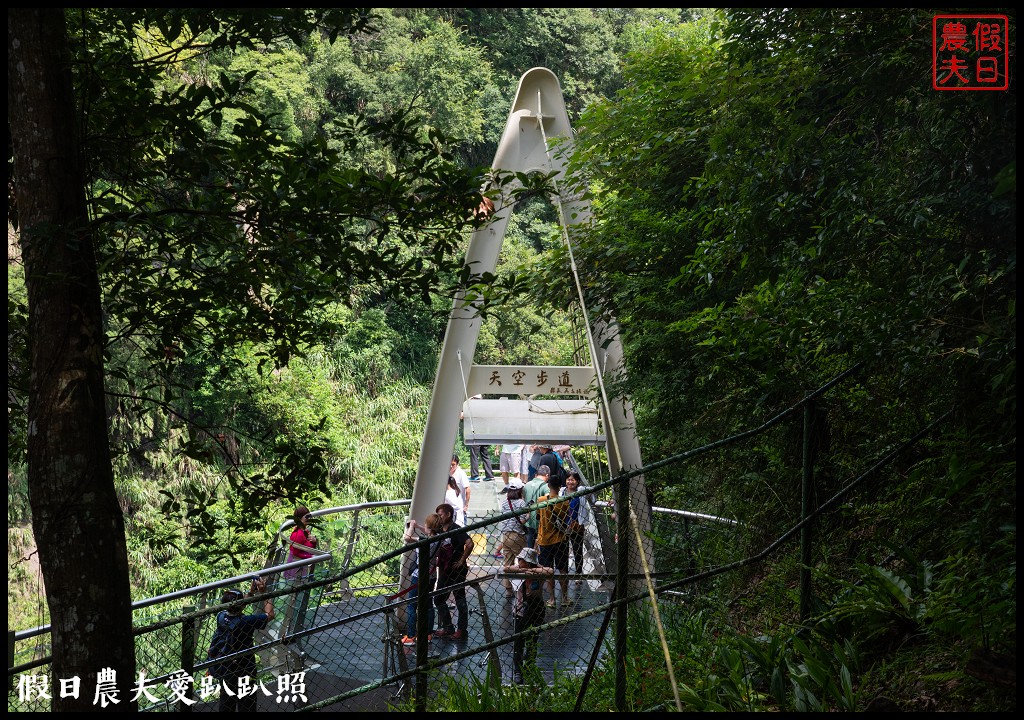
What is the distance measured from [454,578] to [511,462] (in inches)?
383

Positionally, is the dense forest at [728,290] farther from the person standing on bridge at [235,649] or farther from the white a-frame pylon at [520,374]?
the person standing on bridge at [235,649]

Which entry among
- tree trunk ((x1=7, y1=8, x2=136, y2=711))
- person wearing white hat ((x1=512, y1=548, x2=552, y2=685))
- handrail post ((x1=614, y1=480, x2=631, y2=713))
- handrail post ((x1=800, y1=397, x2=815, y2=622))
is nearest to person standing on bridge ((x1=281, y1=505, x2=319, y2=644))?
person wearing white hat ((x1=512, y1=548, x2=552, y2=685))

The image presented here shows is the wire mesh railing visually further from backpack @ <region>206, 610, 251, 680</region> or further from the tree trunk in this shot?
the tree trunk

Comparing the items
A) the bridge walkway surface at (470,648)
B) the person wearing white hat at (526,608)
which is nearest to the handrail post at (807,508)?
the bridge walkway surface at (470,648)

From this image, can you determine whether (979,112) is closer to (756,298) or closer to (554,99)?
(756,298)

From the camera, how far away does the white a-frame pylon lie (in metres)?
6.59

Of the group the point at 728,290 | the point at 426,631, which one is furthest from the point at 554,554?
the point at 728,290

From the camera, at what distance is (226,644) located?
462 cm

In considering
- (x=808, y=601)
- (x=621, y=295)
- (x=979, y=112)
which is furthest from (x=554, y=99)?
(x=808, y=601)

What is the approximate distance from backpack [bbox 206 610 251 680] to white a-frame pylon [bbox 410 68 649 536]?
202cm

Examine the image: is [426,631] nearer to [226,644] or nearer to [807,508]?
[226,644]

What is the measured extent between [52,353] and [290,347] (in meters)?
1.00

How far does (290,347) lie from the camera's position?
11.9 ft

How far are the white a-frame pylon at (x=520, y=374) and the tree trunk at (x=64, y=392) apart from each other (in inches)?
148
